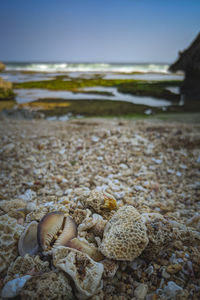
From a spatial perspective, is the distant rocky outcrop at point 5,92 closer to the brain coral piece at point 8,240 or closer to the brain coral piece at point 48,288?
Answer: the brain coral piece at point 8,240

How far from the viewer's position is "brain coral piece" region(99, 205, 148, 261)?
4.50 feet

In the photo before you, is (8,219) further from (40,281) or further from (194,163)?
(194,163)

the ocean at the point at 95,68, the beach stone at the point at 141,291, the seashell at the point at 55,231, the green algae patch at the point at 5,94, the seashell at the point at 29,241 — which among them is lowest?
the beach stone at the point at 141,291

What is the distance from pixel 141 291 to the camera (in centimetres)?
128

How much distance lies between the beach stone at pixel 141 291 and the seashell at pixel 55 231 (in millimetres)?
661

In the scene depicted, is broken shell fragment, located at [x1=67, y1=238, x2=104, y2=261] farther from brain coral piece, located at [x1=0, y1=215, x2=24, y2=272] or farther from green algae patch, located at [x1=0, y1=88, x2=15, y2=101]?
green algae patch, located at [x1=0, y1=88, x2=15, y2=101]

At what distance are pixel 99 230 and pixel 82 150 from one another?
2.93 meters

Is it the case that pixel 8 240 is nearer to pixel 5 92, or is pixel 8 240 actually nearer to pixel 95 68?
pixel 5 92

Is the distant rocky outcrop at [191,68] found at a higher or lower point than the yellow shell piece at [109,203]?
higher

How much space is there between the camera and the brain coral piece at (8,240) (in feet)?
4.59

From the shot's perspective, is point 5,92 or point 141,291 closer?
point 141,291

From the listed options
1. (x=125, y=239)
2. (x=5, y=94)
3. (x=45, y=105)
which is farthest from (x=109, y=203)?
(x=5, y=94)

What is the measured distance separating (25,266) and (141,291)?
3.05 ft

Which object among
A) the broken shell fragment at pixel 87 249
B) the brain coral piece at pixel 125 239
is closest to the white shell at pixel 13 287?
the broken shell fragment at pixel 87 249
